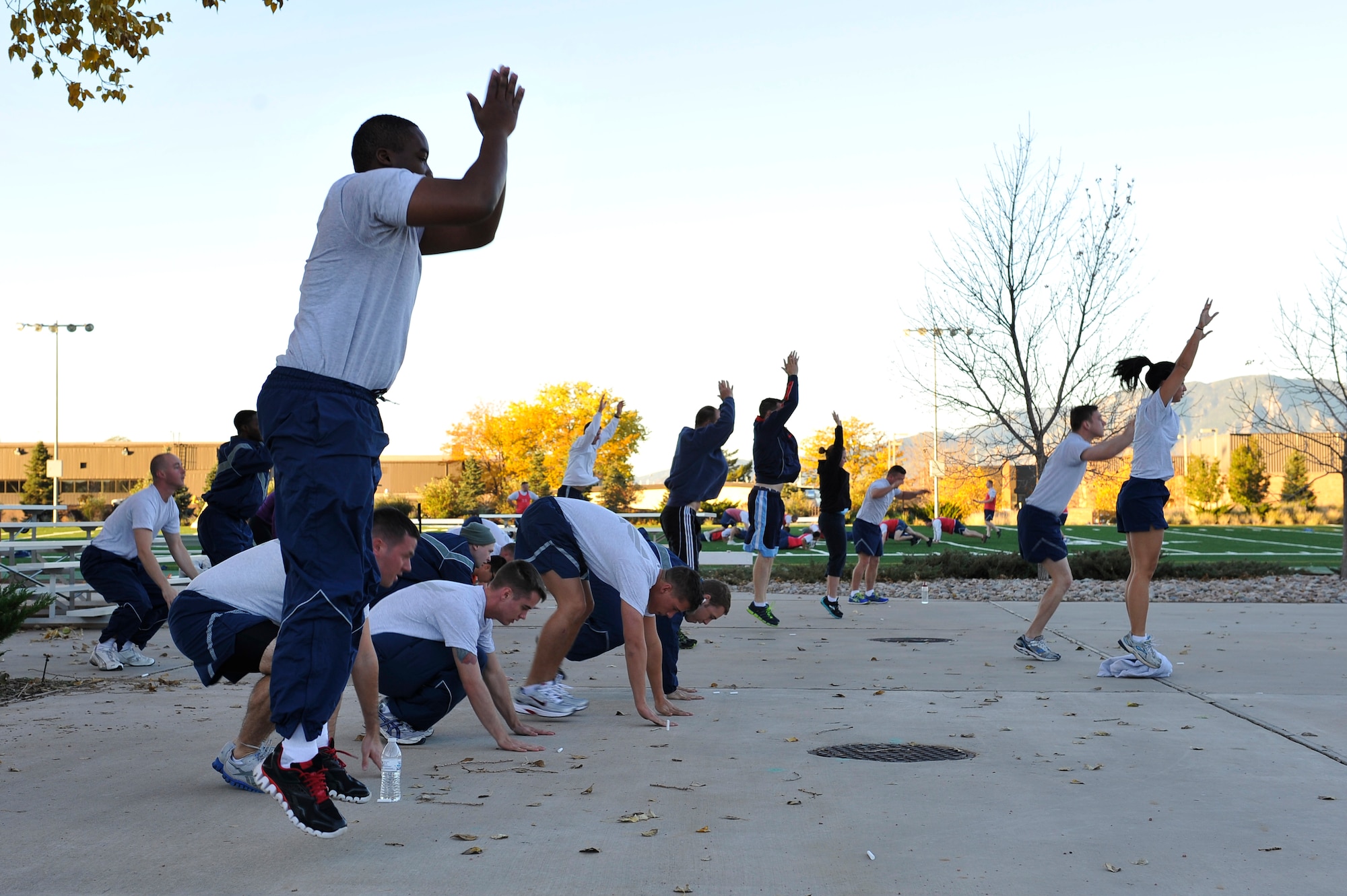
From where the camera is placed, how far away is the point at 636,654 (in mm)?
5328

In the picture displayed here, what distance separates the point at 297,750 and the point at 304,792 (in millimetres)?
113

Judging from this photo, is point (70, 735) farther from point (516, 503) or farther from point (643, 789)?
point (516, 503)

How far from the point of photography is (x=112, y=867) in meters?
2.96

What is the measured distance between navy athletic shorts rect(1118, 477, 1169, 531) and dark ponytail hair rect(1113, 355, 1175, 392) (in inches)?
23.3

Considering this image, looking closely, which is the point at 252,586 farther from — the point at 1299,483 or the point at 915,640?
the point at 1299,483

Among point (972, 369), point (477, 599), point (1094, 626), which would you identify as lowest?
point (1094, 626)

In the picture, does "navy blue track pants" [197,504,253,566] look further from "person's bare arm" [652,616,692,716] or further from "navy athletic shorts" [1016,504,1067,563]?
"navy athletic shorts" [1016,504,1067,563]

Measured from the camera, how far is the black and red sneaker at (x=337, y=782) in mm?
2957

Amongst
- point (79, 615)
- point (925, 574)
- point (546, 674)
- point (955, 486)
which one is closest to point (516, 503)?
point (955, 486)

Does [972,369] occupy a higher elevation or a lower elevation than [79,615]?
higher

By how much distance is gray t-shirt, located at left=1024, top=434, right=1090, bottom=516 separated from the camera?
25.5ft

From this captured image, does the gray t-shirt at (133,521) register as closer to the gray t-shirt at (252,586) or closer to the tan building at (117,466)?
the gray t-shirt at (252,586)

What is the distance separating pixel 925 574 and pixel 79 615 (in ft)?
35.1

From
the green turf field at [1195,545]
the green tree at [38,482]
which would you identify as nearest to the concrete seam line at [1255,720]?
the green turf field at [1195,545]
